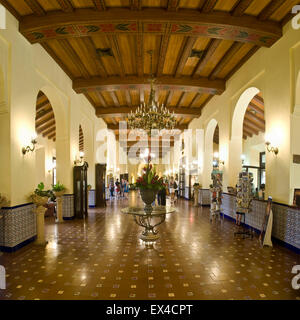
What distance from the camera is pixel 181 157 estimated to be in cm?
1833

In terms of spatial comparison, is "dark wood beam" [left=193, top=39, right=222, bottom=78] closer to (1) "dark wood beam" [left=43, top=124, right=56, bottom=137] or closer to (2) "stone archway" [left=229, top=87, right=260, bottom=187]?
(2) "stone archway" [left=229, top=87, right=260, bottom=187]

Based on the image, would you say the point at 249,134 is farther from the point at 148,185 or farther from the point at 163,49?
the point at 148,185

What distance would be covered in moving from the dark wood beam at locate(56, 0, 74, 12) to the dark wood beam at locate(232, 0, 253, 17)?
3307 mm

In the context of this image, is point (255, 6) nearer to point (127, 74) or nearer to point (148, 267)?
point (127, 74)

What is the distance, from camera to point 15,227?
4.95 metres

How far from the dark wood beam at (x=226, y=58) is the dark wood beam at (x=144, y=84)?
39cm

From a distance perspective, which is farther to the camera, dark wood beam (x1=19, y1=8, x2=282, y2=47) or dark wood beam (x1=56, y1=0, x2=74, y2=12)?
dark wood beam (x1=19, y1=8, x2=282, y2=47)

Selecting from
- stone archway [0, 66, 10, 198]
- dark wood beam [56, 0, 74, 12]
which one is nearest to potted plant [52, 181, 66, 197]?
stone archway [0, 66, 10, 198]

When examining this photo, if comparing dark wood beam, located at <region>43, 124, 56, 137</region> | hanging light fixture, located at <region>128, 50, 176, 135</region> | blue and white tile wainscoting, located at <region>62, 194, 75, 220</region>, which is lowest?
blue and white tile wainscoting, located at <region>62, 194, 75, 220</region>

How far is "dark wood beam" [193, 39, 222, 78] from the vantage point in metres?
6.04

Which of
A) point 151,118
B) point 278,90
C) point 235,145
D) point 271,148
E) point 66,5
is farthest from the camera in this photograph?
point 235,145

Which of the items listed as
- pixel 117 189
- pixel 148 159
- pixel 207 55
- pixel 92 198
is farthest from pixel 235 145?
pixel 117 189

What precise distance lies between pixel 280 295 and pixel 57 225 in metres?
6.45

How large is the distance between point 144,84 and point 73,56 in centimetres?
252
